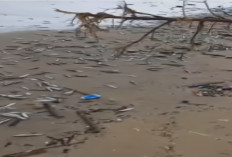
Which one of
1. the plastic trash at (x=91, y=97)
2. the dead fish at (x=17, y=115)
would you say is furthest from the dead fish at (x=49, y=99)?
Result: the dead fish at (x=17, y=115)

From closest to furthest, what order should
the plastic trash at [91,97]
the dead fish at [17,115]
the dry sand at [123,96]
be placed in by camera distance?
1. the dry sand at [123,96]
2. the dead fish at [17,115]
3. the plastic trash at [91,97]

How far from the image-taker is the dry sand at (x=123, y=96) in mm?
4440

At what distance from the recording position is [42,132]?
4.82 m

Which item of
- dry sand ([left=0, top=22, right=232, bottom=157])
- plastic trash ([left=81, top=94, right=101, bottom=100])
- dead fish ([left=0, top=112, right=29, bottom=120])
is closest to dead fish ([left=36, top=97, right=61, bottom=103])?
dry sand ([left=0, top=22, right=232, bottom=157])

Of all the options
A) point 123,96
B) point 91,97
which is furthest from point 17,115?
point 123,96

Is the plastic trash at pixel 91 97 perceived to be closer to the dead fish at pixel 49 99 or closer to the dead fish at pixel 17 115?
the dead fish at pixel 49 99

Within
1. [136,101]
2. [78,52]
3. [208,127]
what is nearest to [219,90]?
[136,101]

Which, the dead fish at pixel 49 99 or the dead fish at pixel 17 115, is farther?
the dead fish at pixel 49 99

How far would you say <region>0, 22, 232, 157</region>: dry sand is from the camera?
175 inches

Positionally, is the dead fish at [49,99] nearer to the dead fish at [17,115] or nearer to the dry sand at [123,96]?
the dry sand at [123,96]

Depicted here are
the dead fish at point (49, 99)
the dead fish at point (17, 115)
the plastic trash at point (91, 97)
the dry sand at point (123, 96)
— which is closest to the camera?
the dry sand at point (123, 96)

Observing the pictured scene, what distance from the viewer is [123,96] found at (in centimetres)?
632

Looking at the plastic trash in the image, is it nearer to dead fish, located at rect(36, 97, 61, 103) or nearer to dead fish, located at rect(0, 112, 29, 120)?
dead fish, located at rect(36, 97, 61, 103)

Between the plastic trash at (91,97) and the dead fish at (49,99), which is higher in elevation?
the dead fish at (49,99)
